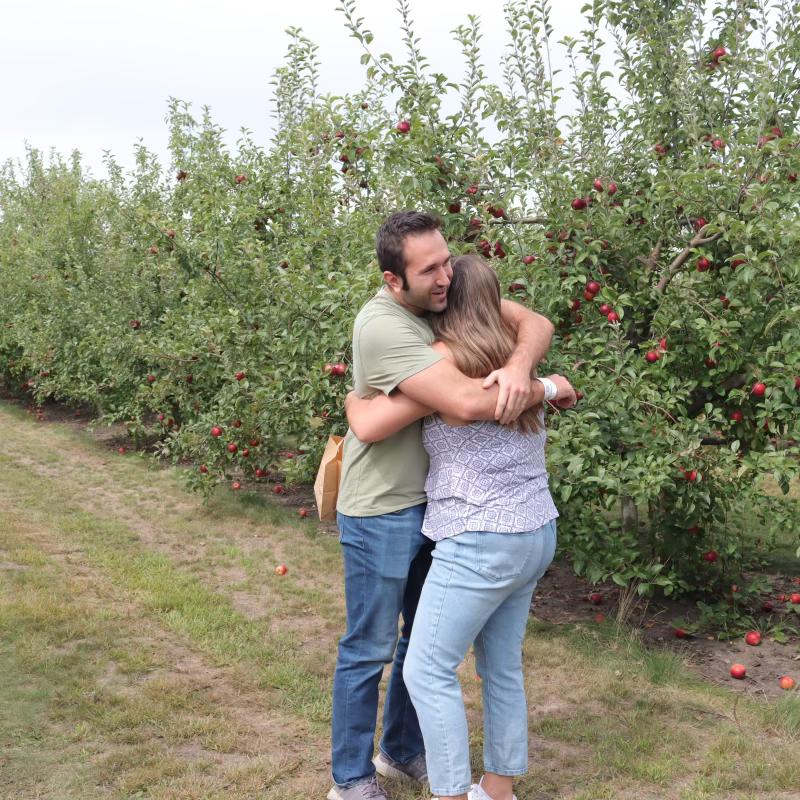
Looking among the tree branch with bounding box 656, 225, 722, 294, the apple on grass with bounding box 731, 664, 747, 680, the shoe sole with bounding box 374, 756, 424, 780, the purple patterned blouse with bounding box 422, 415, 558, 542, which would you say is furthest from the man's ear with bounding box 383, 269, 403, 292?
the apple on grass with bounding box 731, 664, 747, 680

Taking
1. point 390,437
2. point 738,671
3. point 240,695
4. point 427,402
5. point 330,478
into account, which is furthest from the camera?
point 738,671

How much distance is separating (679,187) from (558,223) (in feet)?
1.94

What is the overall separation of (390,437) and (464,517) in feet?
1.11

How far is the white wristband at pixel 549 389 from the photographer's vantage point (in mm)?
2574

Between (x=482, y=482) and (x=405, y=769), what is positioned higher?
(x=482, y=482)

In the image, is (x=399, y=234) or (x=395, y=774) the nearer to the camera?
(x=399, y=234)

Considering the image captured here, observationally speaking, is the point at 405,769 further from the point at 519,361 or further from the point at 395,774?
the point at 519,361

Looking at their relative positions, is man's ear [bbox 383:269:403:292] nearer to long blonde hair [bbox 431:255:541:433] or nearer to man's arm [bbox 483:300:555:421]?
long blonde hair [bbox 431:255:541:433]

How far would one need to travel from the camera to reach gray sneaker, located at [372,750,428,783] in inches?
125

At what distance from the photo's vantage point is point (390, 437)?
2.66m

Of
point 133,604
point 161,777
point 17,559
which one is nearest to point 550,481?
point 161,777

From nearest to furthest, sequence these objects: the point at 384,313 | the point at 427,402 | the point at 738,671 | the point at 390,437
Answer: the point at 427,402 < the point at 384,313 < the point at 390,437 < the point at 738,671

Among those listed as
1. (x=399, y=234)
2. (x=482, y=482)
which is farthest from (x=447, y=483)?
(x=399, y=234)

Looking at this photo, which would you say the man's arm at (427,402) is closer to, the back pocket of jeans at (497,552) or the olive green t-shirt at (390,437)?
the olive green t-shirt at (390,437)
